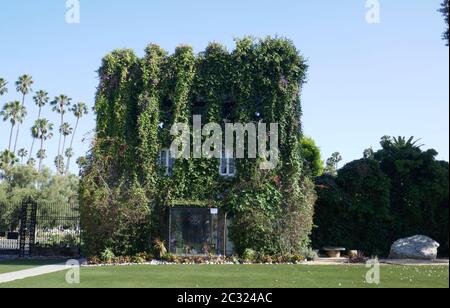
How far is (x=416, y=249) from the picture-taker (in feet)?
72.9

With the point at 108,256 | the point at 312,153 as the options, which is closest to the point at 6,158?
the point at 312,153

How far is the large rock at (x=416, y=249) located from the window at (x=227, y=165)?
8.12 m

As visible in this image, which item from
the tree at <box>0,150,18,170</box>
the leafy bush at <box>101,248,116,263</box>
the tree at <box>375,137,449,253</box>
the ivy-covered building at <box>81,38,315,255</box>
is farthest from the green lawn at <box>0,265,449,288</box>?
the tree at <box>0,150,18,170</box>

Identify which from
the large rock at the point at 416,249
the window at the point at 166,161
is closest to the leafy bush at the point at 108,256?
the window at the point at 166,161

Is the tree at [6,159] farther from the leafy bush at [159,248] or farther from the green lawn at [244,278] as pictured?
the green lawn at [244,278]

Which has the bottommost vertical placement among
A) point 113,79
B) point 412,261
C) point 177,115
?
point 412,261

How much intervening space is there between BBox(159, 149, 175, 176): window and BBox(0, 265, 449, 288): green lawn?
21.9ft

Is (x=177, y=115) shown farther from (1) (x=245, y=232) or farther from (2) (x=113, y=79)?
(1) (x=245, y=232)

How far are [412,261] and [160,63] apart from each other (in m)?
14.6

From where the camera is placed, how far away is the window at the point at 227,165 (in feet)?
78.5

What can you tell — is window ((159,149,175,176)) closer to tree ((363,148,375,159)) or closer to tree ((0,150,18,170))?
tree ((363,148,375,159))

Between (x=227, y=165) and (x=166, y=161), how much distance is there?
115 inches
